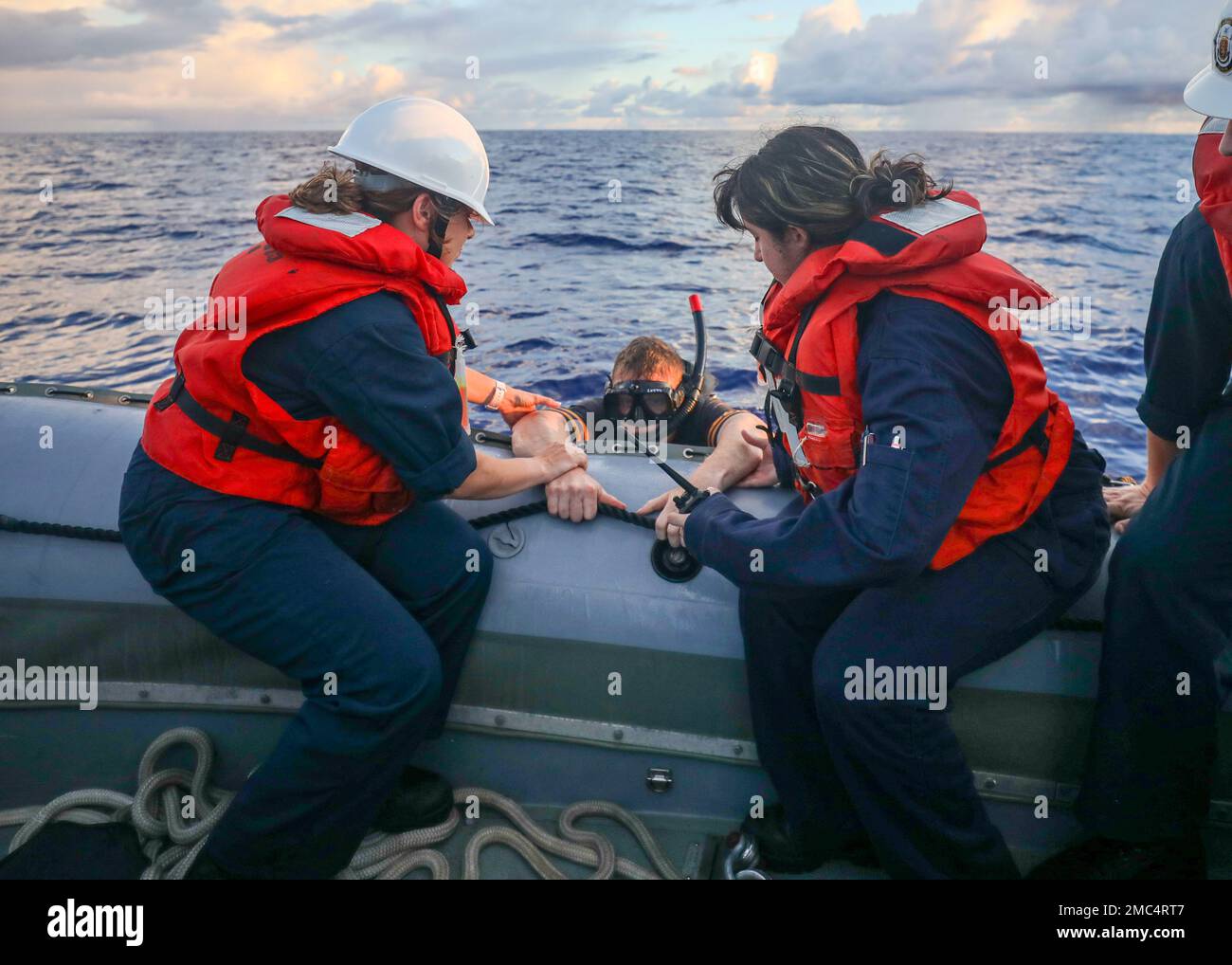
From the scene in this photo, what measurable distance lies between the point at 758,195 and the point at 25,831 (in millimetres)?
2229

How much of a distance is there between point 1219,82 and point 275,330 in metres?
1.87

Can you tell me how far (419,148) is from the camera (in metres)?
2.14

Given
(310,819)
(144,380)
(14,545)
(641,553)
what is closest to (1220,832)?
(641,553)

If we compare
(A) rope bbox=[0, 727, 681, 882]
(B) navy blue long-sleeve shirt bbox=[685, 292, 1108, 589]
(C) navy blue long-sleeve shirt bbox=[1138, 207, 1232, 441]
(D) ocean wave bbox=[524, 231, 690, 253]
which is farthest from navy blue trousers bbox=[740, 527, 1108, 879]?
(D) ocean wave bbox=[524, 231, 690, 253]

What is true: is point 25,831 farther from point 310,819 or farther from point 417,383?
point 417,383

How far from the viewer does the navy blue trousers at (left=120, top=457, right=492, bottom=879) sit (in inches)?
79.5

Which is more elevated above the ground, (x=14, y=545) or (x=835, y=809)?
(x=14, y=545)

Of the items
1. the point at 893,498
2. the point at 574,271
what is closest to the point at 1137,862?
the point at 893,498

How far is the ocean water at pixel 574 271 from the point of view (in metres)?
7.84

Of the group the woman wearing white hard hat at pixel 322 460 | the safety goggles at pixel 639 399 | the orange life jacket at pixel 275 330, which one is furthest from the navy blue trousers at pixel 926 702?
A: the safety goggles at pixel 639 399

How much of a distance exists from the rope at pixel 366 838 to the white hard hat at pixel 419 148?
1467 millimetres

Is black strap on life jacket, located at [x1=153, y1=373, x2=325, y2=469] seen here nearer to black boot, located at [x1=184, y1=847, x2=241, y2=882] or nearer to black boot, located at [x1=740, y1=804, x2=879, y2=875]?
black boot, located at [x1=184, y1=847, x2=241, y2=882]

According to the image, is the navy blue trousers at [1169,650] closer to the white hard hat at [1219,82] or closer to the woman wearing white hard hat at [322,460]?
the white hard hat at [1219,82]

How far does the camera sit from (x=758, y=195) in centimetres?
186
